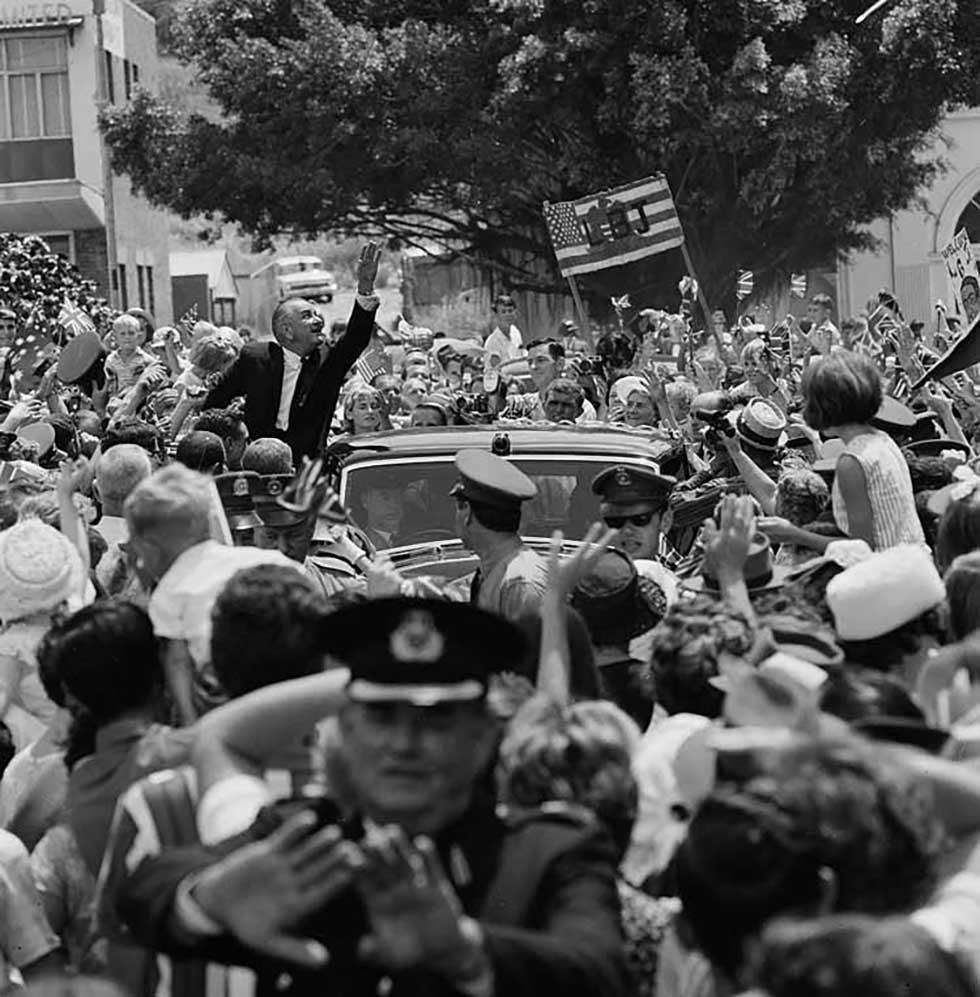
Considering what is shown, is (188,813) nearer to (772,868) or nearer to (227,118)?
(772,868)

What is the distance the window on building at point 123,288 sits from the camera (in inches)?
1784

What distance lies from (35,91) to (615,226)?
2473 cm

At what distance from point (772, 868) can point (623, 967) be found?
0.33 meters

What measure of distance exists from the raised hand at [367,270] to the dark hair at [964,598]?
556 centimetres

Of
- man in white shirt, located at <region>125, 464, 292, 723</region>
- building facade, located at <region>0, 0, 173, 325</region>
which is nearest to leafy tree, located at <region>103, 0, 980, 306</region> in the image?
building facade, located at <region>0, 0, 173, 325</region>

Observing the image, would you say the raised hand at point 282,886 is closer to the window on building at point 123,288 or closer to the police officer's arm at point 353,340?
the police officer's arm at point 353,340

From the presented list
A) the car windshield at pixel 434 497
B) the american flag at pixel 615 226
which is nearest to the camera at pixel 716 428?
the car windshield at pixel 434 497

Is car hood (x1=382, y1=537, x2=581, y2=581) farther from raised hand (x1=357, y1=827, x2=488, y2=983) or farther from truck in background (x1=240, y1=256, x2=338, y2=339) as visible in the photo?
truck in background (x1=240, y1=256, x2=338, y2=339)

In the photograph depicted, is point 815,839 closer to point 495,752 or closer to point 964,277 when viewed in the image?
point 495,752

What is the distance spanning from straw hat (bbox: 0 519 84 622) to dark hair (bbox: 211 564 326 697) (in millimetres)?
1443

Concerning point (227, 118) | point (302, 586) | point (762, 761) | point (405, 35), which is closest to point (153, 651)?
point (302, 586)

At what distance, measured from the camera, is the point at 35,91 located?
44.4 metres

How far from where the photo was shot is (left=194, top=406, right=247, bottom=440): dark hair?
926cm

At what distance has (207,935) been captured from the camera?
2947mm
